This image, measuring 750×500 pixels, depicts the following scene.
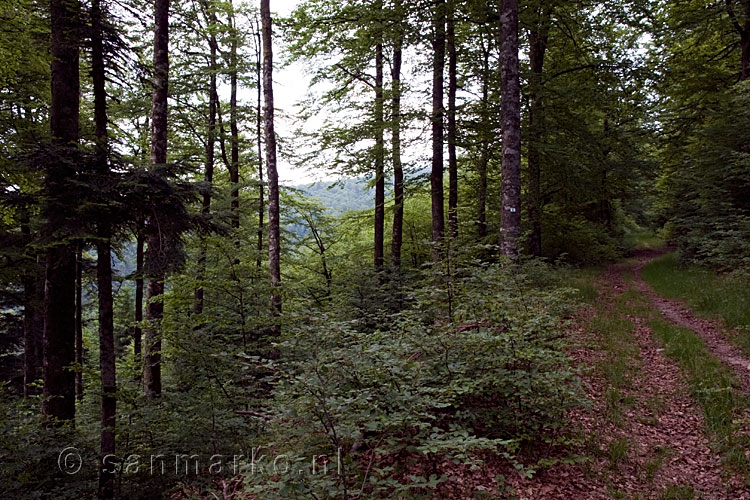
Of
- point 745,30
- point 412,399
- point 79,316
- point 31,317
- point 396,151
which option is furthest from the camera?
point 745,30

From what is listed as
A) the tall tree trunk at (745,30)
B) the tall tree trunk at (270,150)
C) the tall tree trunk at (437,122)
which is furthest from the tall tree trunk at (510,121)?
the tall tree trunk at (745,30)

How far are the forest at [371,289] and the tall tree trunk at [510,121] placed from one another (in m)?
0.04

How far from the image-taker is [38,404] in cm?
698

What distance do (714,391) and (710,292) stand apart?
21.5 ft

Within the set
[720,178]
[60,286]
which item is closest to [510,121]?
[60,286]

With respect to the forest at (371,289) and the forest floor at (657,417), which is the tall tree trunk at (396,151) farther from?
the forest floor at (657,417)

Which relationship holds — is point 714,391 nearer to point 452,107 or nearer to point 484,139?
point 484,139

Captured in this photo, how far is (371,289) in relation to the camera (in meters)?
13.2

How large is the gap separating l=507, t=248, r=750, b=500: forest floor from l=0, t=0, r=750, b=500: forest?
4cm

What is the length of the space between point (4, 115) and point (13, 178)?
2807mm

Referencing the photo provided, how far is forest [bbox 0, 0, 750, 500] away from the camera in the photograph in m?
4.29

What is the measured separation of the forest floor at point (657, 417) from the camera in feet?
13.8

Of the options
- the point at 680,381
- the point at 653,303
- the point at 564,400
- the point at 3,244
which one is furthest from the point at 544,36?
the point at 3,244

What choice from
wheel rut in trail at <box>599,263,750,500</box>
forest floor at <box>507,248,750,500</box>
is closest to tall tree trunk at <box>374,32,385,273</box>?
forest floor at <box>507,248,750,500</box>
